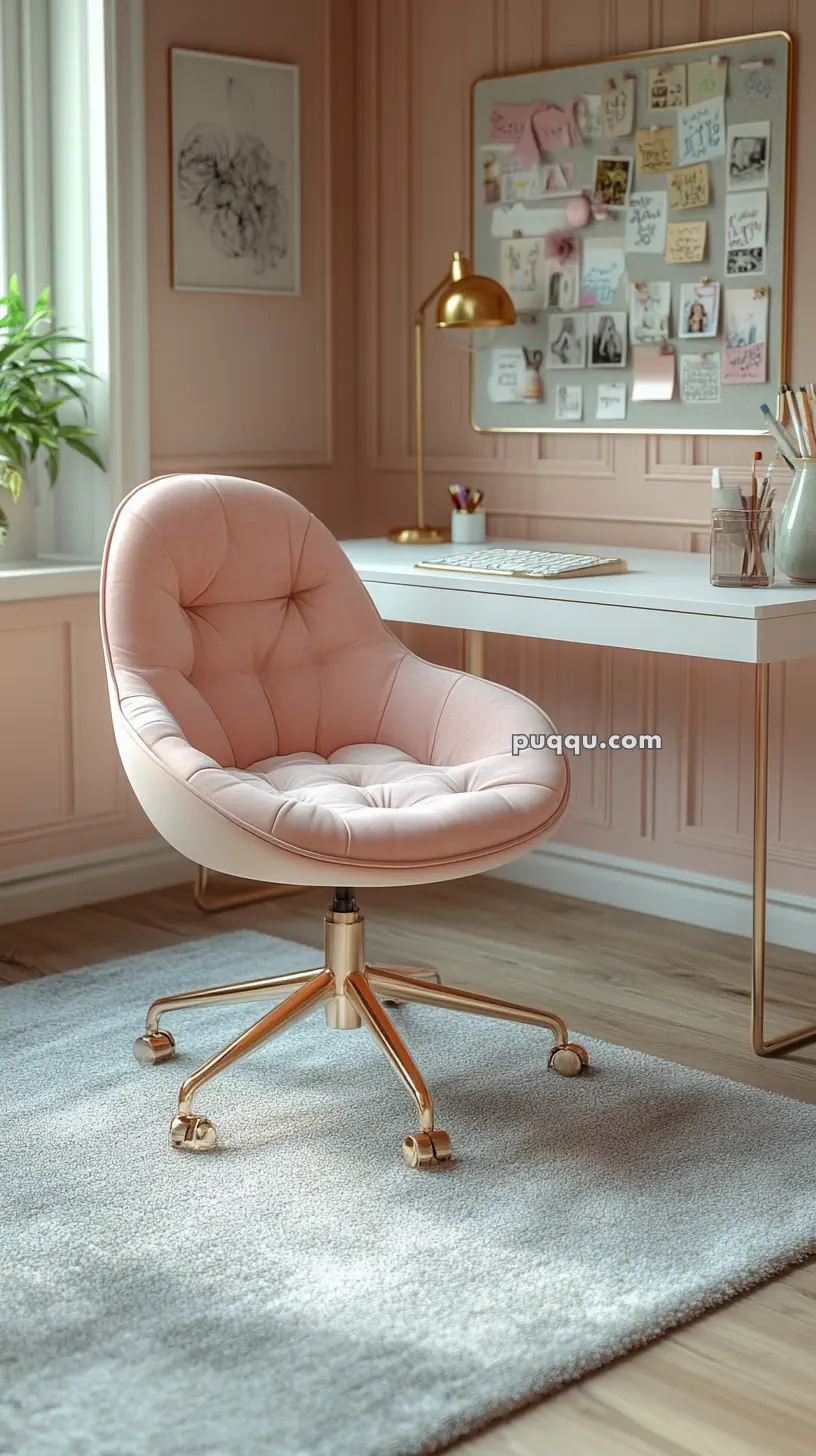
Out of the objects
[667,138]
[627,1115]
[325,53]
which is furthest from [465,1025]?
[325,53]

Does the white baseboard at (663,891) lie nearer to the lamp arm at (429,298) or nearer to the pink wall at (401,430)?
the pink wall at (401,430)

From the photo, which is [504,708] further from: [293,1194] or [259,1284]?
[259,1284]

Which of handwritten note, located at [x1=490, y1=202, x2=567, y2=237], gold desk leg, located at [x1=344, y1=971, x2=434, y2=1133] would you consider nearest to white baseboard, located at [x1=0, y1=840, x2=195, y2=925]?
gold desk leg, located at [x1=344, y1=971, x2=434, y2=1133]

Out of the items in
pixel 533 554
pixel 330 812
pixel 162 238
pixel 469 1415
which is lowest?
pixel 469 1415

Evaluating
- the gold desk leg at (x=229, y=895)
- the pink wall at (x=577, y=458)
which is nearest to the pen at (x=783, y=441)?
the pink wall at (x=577, y=458)

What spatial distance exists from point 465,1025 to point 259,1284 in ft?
3.11

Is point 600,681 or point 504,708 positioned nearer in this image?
point 504,708

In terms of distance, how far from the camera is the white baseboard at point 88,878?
11.3ft

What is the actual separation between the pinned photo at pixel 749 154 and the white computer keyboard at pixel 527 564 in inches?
31.8

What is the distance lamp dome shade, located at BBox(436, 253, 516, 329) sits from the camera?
3316 mm

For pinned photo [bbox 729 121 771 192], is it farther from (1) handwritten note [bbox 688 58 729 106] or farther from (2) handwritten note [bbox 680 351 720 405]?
(2) handwritten note [bbox 680 351 720 405]

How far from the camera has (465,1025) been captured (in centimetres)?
279

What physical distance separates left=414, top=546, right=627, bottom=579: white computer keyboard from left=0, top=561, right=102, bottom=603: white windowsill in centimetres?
78

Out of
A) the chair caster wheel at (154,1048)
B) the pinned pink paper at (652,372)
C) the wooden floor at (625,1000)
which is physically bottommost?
the wooden floor at (625,1000)
